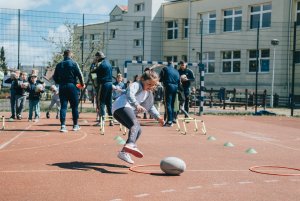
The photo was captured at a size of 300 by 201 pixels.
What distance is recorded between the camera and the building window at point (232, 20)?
37.2m

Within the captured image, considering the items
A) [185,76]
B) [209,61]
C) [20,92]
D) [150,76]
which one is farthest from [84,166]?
[209,61]

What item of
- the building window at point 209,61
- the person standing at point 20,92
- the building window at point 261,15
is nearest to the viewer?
the person standing at point 20,92

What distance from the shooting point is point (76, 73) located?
11.6 metres

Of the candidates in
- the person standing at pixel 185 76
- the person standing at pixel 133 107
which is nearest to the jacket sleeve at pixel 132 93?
the person standing at pixel 133 107

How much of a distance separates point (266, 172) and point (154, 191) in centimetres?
215

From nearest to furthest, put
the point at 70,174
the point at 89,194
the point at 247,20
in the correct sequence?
the point at 89,194 → the point at 70,174 → the point at 247,20

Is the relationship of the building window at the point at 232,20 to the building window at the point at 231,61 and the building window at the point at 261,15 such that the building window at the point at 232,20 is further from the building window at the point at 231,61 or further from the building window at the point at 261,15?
the building window at the point at 231,61

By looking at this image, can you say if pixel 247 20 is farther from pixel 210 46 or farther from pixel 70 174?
pixel 70 174

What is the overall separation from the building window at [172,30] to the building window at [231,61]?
7.41 meters

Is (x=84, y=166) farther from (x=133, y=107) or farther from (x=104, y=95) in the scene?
(x=104, y=95)

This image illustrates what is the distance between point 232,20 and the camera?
38.0m

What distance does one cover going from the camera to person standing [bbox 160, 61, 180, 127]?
13953mm

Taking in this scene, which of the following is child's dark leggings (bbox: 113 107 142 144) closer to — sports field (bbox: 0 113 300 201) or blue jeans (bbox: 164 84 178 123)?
sports field (bbox: 0 113 300 201)

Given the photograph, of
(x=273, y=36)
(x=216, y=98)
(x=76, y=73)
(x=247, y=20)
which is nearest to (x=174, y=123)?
(x=76, y=73)
